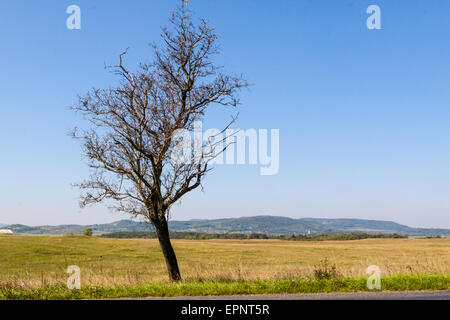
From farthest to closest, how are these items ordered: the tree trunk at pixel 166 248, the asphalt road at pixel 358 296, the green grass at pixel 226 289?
the tree trunk at pixel 166 248 → the green grass at pixel 226 289 → the asphalt road at pixel 358 296

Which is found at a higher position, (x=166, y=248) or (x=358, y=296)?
(x=166, y=248)

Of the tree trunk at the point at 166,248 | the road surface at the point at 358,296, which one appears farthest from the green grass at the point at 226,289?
the tree trunk at the point at 166,248

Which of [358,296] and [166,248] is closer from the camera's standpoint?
[358,296]

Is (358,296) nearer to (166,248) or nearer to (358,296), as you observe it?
(358,296)

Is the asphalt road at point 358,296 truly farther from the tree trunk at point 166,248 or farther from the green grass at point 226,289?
the tree trunk at point 166,248

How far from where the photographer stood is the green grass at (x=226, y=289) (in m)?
10.2

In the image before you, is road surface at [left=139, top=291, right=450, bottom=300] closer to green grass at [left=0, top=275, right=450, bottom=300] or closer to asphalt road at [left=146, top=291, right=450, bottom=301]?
asphalt road at [left=146, top=291, right=450, bottom=301]

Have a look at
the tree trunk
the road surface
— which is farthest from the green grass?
the tree trunk

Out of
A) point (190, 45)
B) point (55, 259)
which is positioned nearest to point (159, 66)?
point (190, 45)

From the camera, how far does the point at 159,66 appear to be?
1472 cm

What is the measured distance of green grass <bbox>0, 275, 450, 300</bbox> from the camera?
10.2m

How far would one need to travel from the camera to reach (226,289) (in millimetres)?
10320

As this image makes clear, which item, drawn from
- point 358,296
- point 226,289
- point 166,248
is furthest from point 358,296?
point 166,248

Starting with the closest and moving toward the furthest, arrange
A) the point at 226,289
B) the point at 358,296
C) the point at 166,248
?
1. the point at 358,296
2. the point at 226,289
3. the point at 166,248
